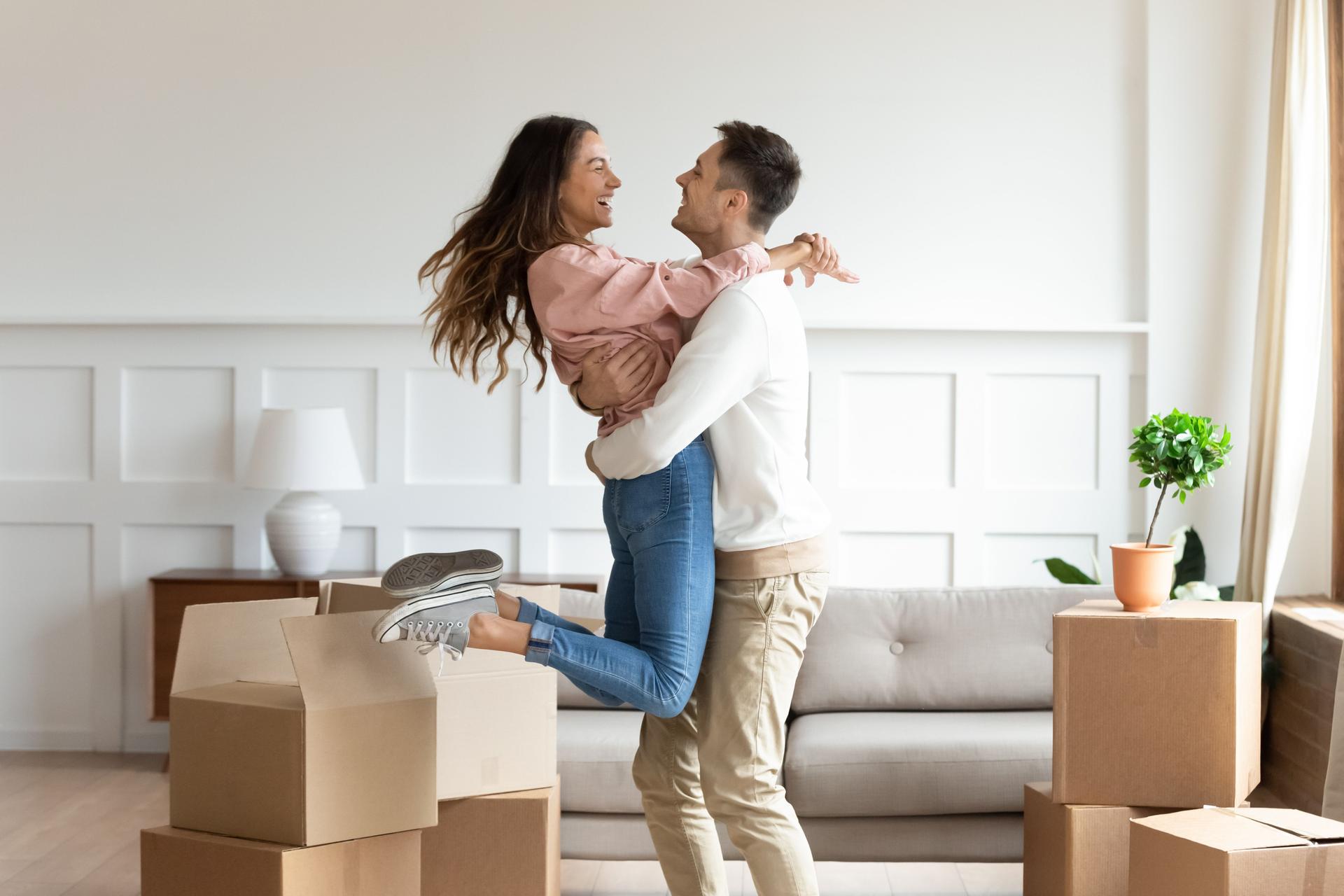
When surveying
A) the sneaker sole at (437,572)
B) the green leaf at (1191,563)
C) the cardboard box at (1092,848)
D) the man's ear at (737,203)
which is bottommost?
the cardboard box at (1092,848)

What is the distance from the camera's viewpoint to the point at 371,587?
Answer: 2.13 meters

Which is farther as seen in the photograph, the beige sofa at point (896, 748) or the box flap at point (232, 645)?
the beige sofa at point (896, 748)

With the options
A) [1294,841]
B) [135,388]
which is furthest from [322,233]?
[1294,841]

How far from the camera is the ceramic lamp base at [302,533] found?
12.8 feet

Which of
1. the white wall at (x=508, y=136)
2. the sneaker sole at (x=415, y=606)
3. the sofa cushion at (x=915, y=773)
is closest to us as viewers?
the sneaker sole at (x=415, y=606)

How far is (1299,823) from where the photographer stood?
2080 millimetres

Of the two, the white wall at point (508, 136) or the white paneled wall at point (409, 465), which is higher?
the white wall at point (508, 136)

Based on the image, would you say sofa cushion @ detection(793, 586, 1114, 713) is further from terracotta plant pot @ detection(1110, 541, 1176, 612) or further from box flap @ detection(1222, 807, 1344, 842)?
box flap @ detection(1222, 807, 1344, 842)

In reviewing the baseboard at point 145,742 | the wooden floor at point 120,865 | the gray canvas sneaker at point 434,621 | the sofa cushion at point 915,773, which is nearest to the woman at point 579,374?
the gray canvas sneaker at point 434,621

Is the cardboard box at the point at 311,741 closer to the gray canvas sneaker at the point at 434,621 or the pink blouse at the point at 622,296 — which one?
the gray canvas sneaker at the point at 434,621

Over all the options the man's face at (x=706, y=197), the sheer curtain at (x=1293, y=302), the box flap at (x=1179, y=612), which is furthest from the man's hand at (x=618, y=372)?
the sheer curtain at (x=1293, y=302)

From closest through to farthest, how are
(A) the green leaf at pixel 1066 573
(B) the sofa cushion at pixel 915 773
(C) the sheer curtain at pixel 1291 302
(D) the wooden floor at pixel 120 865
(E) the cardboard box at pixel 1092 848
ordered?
(E) the cardboard box at pixel 1092 848 → (B) the sofa cushion at pixel 915 773 → (D) the wooden floor at pixel 120 865 → (C) the sheer curtain at pixel 1291 302 → (A) the green leaf at pixel 1066 573

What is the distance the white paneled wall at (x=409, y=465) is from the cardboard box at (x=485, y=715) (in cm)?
187

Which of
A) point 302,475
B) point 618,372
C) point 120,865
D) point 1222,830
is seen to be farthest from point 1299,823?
point 302,475
